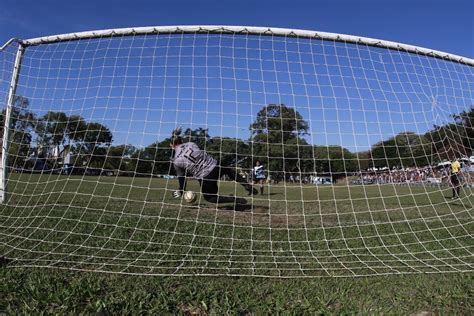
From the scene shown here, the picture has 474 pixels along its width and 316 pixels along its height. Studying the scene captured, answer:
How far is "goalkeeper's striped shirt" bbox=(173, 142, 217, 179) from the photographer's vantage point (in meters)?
7.39

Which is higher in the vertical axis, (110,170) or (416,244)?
(110,170)

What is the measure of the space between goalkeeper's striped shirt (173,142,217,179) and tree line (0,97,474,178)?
2.66 feet

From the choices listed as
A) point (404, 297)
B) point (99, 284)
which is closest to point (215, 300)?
point (99, 284)

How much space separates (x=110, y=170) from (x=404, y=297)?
4.37 m

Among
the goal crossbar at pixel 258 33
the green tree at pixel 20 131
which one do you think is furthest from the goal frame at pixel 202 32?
the green tree at pixel 20 131

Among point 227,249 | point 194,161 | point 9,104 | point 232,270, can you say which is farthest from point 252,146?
Result: point 9,104

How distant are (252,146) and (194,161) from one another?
1.71 metres

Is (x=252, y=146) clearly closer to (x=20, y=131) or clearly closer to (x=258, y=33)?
(x=258, y=33)

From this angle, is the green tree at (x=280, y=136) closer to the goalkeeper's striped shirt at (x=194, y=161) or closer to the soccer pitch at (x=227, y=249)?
the soccer pitch at (x=227, y=249)

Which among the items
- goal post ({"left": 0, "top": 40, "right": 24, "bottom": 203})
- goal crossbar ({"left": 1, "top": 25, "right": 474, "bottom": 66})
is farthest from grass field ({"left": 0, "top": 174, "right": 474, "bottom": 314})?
goal crossbar ({"left": 1, "top": 25, "right": 474, "bottom": 66})

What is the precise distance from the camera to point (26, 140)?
20.7 feet

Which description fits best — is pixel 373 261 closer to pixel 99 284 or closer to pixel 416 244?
pixel 416 244

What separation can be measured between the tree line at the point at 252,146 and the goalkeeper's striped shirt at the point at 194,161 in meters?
0.81

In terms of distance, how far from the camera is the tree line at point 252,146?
5785mm
